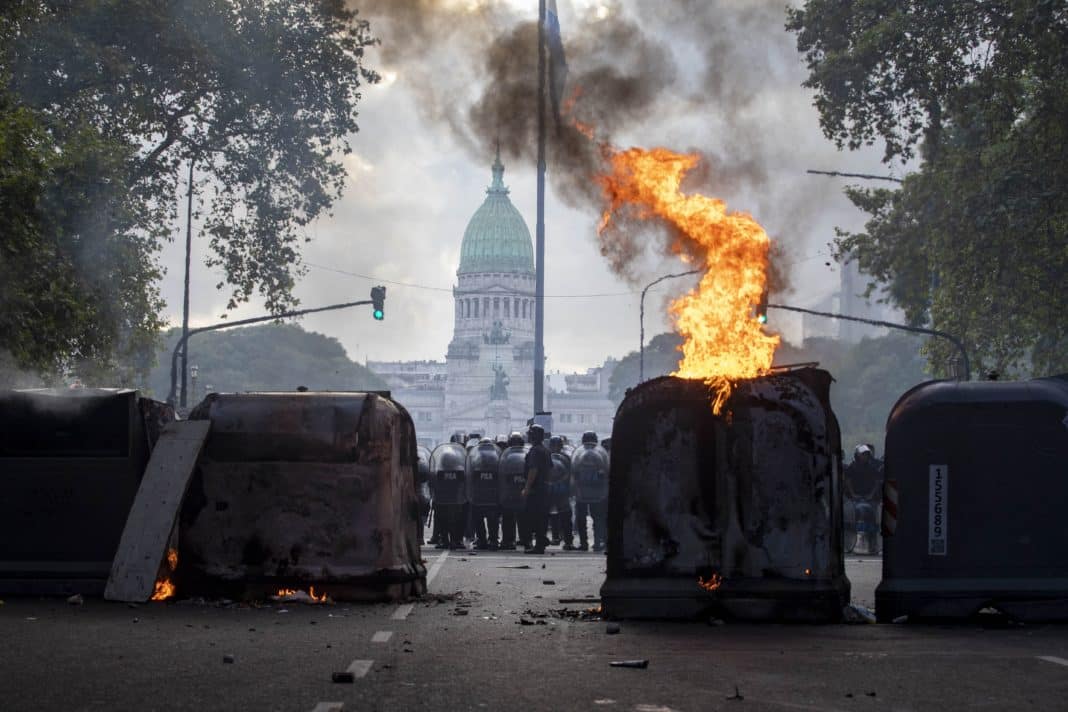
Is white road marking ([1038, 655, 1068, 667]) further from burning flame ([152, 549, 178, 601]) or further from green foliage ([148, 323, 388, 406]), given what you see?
green foliage ([148, 323, 388, 406])

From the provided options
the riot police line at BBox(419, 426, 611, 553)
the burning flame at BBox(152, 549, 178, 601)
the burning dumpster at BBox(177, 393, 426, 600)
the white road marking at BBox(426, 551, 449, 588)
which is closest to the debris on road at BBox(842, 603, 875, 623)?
the burning dumpster at BBox(177, 393, 426, 600)

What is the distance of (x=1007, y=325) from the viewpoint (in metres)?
34.5

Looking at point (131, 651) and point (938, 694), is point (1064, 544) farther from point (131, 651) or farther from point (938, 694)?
point (131, 651)

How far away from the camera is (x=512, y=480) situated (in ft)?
85.7

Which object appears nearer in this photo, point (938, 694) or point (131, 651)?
point (938, 694)

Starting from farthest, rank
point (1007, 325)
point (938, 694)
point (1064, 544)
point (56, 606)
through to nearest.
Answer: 1. point (1007, 325)
2. point (56, 606)
3. point (1064, 544)
4. point (938, 694)

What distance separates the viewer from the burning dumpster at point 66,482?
→ 15.3 metres

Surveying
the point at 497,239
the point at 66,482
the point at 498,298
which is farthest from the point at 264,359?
the point at 66,482

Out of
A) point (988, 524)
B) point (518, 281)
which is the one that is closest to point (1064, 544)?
point (988, 524)

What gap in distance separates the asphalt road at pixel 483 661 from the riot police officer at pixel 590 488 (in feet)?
40.9

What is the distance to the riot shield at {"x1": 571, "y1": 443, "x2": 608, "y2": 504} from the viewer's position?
27.2 m

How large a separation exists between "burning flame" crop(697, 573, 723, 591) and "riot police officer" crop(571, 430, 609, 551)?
45.4ft

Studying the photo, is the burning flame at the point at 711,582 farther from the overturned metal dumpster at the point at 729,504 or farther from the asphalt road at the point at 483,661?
the asphalt road at the point at 483,661

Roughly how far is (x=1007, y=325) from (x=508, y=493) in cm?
1336
